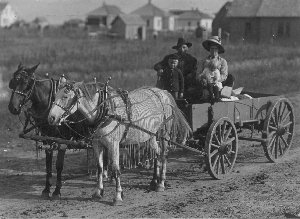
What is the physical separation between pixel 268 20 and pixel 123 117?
4326cm

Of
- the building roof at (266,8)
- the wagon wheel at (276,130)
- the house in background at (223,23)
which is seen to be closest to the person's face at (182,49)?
the wagon wheel at (276,130)

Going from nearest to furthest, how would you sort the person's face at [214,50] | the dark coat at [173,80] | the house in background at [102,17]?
1. the dark coat at [173,80]
2. the person's face at [214,50]
3. the house in background at [102,17]

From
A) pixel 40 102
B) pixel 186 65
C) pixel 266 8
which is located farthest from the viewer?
pixel 266 8

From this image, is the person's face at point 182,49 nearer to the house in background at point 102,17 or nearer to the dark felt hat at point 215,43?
the dark felt hat at point 215,43

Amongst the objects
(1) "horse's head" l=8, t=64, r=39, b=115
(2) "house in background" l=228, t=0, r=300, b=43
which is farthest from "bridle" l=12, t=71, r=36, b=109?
(2) "house in background" l=228, t=0, r=300, b=43

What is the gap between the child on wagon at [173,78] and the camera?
10.1m

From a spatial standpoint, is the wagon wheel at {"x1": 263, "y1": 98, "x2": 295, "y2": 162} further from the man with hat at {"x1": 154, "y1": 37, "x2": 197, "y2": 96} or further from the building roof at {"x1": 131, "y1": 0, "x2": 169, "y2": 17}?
the building roof at {"x1": 131, "y1": 0, "x2": 169, "y2": 17}

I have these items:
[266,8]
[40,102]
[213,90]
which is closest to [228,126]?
[213,90]

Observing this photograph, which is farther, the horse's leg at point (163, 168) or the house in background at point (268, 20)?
the house in background at point (268, 20)

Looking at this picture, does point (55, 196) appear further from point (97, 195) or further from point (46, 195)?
point (97, 195)

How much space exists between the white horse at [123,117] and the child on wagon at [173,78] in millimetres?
682

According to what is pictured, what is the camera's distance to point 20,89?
8.19 m

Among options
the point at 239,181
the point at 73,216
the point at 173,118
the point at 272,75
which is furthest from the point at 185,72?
the point at 272,75

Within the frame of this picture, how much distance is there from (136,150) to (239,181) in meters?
1.96
